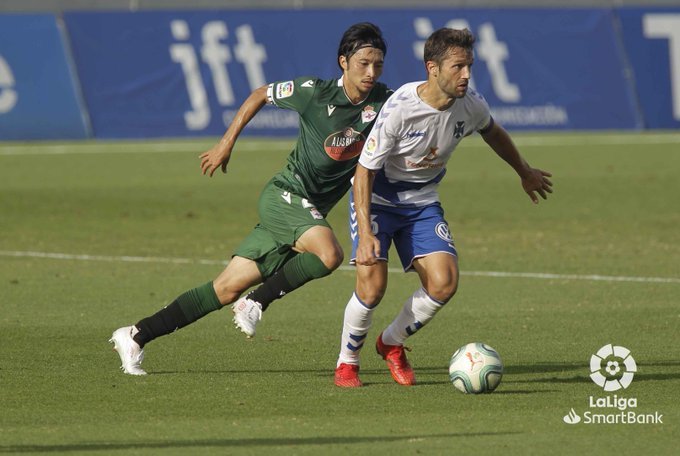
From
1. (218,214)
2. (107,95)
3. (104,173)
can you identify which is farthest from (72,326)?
(107,95)

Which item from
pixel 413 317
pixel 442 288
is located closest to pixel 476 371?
pixel 442 288

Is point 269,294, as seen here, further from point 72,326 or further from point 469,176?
point 469,176

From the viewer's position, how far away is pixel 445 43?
26.0 ft

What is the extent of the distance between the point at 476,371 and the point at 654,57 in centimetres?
2219

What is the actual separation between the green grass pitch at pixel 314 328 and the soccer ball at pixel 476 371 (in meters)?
0.10

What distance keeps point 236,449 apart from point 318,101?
115 inches

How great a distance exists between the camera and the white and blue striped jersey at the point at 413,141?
802 centimetres

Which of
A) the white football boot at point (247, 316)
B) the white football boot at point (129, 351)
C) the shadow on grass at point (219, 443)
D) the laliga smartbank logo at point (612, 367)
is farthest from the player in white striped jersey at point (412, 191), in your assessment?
the shadow on grass at point (219, 443)

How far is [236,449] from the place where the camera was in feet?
21.1

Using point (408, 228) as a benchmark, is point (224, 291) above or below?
below

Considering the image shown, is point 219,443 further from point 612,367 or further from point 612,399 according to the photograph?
point 612,367

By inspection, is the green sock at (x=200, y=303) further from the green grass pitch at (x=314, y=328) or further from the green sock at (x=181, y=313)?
the green grass pitch at (x=314, y=328)

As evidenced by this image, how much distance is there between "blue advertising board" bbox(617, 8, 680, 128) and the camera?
94.6 feet

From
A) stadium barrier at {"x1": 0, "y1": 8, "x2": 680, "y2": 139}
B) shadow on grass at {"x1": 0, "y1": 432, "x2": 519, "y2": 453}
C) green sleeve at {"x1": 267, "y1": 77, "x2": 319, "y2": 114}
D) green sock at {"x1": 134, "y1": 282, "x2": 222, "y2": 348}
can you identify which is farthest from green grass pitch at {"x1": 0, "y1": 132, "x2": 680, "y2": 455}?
stadium barrier at {"x1": 0, "y1": 8, "x2": 680, "y2": 139}
